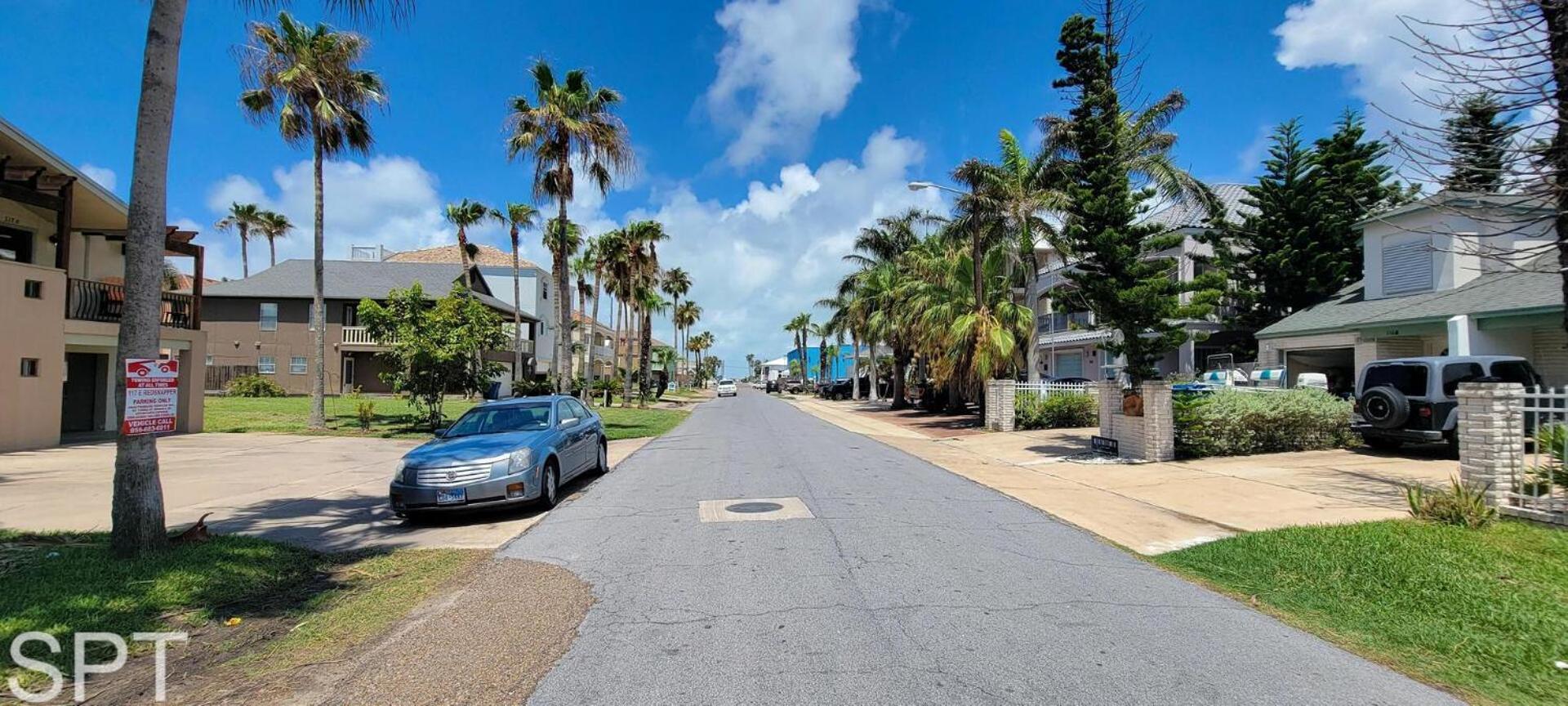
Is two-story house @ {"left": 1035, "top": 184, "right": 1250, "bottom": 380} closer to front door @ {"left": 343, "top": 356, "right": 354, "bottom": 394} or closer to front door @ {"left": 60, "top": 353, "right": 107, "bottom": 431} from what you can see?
front door @ {"left": 60, "top": 353, "right": 107, "bottom": 431}

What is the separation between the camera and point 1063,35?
15.4m

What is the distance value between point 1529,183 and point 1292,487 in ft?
15.5

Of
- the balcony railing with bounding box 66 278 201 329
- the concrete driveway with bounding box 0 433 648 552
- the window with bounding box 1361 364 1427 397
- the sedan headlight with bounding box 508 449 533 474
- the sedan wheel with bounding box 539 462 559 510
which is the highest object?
the balcony railing with bounding box 66 278 201 329

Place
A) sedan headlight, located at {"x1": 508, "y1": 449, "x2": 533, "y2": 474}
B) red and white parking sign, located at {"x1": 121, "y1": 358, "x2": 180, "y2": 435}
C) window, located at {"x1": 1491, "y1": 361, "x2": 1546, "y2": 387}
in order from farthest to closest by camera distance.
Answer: window, located at {"x1": 1491, "y1": 361, "x2": 1546, "y2": 387} < sedan headlight, located at {"x1": 508, "y1": 449, "x2": 533, "y2": 474} < red and white parking sign, located at {"x1": 121, "y1": 358, "x2": 180, "y2": 435}

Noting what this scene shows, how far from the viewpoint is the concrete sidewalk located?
28.2 feet

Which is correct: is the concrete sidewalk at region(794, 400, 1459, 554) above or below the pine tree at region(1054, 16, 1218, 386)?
below

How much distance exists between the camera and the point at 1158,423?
1442 cm

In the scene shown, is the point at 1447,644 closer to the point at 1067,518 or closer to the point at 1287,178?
the point at 1067,518

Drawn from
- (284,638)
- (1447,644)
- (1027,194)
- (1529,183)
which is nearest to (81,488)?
(284,638)

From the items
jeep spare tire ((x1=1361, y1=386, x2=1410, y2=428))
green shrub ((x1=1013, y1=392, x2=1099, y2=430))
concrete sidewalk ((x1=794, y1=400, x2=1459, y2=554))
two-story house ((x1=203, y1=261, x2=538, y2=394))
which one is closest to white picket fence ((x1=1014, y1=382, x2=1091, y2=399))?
green shrub ((x1=1013, y1=392, x2=1099, y2=430))

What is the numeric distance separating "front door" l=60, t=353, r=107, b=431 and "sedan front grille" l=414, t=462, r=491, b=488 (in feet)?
58.9

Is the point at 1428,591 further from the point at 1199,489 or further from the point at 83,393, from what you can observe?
the point at 83,393

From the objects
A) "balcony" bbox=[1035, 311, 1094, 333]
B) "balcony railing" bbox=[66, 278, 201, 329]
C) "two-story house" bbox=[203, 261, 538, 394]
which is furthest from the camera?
"two-story house" bbox=[203, 261, 538, 394]

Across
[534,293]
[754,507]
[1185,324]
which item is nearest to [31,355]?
[754,507]
